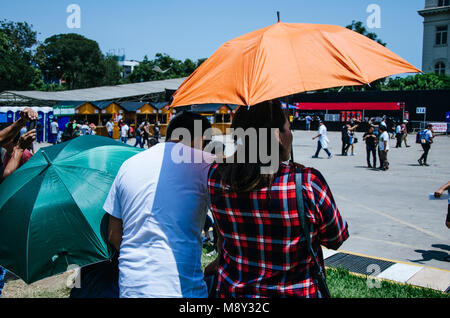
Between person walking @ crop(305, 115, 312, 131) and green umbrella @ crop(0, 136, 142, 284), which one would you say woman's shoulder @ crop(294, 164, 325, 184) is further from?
person walking @ crop(305, 115, 312, 131)

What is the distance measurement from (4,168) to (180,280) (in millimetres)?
1914

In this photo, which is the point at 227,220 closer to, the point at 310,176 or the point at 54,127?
the point at 310,176

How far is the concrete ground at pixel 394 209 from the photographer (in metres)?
6.42

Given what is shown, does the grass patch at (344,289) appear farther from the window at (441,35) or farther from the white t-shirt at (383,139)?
the window at (441,35)

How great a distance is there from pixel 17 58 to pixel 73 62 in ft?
100

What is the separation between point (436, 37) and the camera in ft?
191

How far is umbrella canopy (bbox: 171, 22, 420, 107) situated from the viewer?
196 cm

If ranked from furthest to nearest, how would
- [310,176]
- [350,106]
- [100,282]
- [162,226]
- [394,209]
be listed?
[350,106]
[394,209]
[100,282]
[162,226]
[310,176]

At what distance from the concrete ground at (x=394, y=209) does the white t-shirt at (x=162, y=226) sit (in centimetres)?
488

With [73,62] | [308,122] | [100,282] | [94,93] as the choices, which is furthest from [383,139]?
[73,62]

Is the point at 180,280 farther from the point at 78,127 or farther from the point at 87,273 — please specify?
the point at 78,127

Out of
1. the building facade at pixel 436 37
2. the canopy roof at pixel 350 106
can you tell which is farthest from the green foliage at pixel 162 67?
the building facade at pixel 436 37
